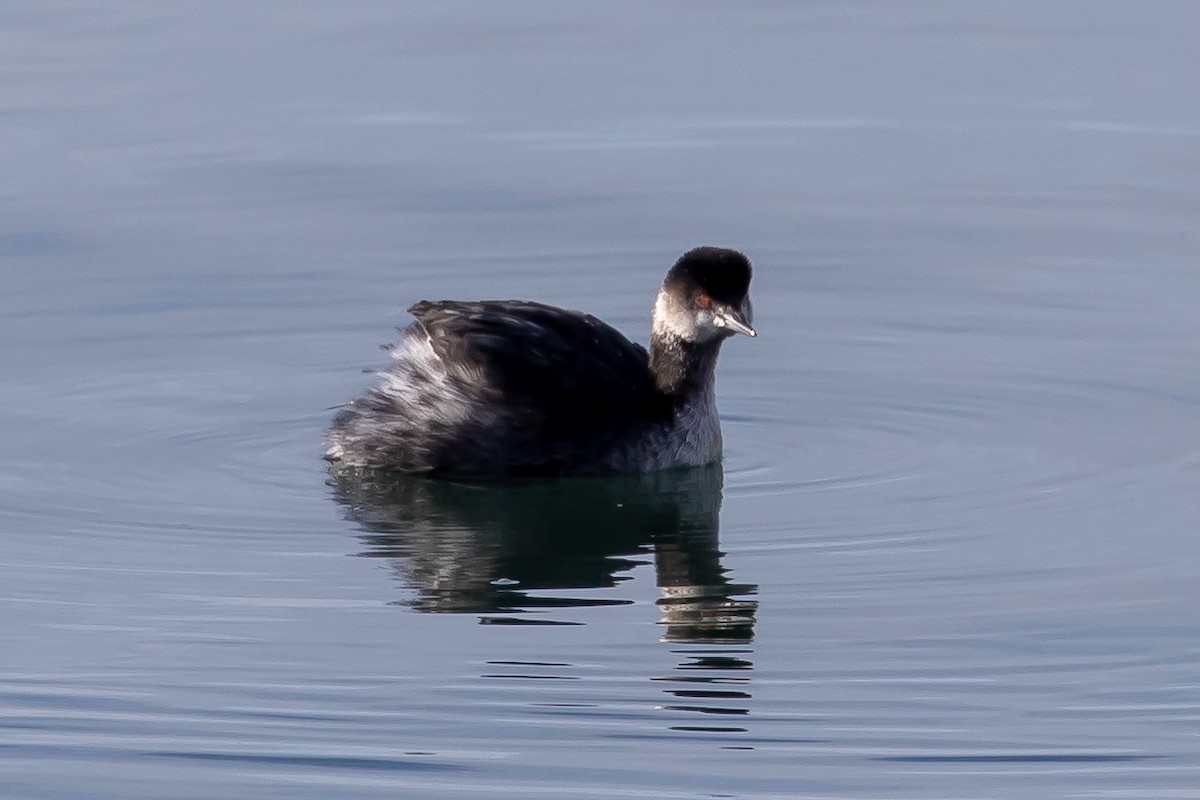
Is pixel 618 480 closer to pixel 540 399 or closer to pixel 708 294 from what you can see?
pixel 540 399

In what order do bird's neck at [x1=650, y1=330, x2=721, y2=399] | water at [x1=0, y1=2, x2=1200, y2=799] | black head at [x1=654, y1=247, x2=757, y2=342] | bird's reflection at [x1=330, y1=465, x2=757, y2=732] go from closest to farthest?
1. water at [x1=0, y1=2, x2=1200, y2=799]
2. bird's reflection at [x1=330, y1=465, x2=757, y2=732]
3. black head at [x1=654, y1=247, x2=757, y2=342]
4. bird's neck at [x1=650, y1=330, x2=721, y2=399]

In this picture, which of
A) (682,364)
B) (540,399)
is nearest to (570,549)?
(540,399)

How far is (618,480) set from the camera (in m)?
12.2

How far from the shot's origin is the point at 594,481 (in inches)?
476

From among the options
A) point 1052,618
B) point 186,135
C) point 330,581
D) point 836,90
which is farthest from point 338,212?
point 1052,618

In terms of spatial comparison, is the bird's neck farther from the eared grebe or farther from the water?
the water

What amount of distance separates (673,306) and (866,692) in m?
3.46

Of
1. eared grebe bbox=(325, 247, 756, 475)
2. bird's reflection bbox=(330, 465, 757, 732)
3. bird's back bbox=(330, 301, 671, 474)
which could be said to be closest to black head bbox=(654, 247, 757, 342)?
eared grebe bbox=(325, 247, 756, 475)

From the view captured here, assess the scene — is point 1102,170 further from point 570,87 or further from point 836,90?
point 570,87

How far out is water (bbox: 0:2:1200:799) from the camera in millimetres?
8797

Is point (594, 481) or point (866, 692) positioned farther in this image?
point (594, 481)

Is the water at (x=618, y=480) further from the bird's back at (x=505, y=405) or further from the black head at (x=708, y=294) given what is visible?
the black head at (x=708, y=294)

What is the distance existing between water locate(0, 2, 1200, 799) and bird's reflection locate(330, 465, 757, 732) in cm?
3

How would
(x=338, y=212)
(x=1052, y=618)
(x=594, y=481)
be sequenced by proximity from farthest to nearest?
(x=338, y=212)
(x=594, y=481)
(x=1052, y=618)
